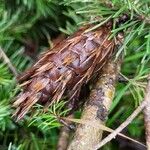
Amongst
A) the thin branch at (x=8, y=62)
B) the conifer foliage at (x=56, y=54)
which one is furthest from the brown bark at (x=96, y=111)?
the thin branch at (x=8, y=62)

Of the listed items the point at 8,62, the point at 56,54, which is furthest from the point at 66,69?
the point at 8,62

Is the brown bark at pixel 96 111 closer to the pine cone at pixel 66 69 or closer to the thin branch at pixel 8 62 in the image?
the pine cone at pixel 66 69

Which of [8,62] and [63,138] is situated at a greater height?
[8,62]

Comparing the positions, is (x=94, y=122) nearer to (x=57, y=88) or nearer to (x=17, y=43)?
(x=57, y=88)

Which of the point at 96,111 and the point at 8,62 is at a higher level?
the point at 8,62

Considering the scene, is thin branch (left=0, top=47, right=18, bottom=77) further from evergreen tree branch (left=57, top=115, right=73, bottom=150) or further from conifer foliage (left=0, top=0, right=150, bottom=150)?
evergreen tree branch (left=57, top=115, right=73, bottom=150)

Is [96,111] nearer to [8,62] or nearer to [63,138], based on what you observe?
[63,138]
